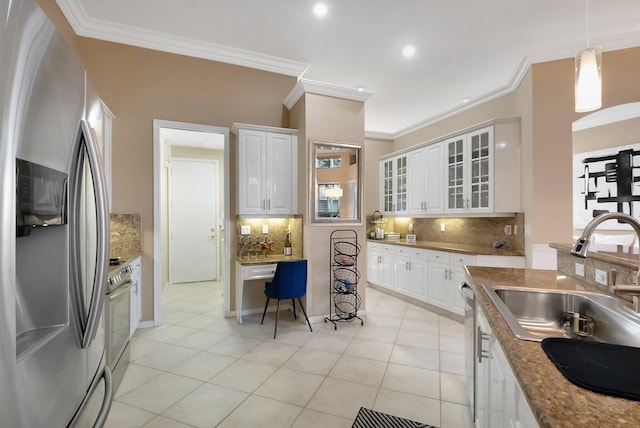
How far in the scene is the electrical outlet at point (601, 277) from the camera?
5.36 feet

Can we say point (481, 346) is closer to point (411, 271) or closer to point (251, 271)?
point (251, 271)

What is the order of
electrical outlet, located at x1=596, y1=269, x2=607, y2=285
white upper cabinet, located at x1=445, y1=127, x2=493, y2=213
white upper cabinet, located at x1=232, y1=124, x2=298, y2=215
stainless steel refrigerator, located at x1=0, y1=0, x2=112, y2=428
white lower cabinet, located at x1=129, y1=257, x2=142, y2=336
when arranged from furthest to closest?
white upper cabinet, located at x1=445, y1=127, x2=493, y2=213, white upper cabinet, located at x1=232, y1=124, x2=298, y2=215, white lower cabinet, located at x1=129, y1=257, x2=142, y2=336, electrical outlet, located at x1=596, y1=269, x2=607, y2=285, stainless steel refrigerator, located at x1=0, y1=0, x2=112, y2=428

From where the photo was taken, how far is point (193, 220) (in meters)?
6.23

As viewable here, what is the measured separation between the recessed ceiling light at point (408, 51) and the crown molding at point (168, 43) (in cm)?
134

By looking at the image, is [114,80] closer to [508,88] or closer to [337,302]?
[337,302]

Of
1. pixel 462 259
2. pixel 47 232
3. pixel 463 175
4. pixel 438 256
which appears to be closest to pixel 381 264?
pixel 438 256

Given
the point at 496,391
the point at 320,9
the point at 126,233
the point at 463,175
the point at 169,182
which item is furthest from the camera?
the point at 169,182

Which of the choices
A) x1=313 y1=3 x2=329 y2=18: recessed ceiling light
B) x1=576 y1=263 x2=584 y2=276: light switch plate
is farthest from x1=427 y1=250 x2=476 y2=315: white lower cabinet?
x1=313 y1=3 x2=329 y2=18: recessed ceiling light

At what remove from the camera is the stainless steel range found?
6.98 ft

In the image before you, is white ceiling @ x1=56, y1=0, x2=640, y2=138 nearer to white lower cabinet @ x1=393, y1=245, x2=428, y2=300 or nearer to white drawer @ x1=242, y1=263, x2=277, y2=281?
white drawer @ x1=242, y1=263, x2=277, y2=281

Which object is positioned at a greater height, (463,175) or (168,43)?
(168,43)

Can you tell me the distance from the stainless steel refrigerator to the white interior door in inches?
211

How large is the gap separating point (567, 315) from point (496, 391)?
666 mm

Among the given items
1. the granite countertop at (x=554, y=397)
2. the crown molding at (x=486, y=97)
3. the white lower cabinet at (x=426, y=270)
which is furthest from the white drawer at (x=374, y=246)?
the granite countertop at (x=554, y=397)
